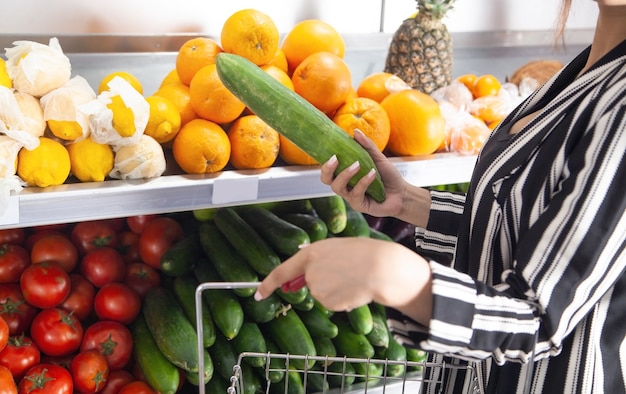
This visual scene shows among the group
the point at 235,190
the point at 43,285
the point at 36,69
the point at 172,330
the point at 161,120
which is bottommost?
the point at 172,330

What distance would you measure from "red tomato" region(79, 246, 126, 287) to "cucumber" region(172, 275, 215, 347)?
0.49 ft

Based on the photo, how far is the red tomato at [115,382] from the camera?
147 centimetres

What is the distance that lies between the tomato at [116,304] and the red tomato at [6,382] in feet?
0.82

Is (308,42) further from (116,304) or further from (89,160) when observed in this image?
(116,304)

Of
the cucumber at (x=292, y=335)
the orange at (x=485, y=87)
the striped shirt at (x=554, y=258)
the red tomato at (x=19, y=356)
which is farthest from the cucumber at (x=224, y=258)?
the orange at (x=485, y=87)

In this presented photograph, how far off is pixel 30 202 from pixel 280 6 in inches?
45.0

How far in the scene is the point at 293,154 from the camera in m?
1.39

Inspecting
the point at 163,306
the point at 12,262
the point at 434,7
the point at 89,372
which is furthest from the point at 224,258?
the point at 434,7

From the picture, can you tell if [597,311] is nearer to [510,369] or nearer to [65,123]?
[510,369]

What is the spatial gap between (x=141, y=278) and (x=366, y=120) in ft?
2.25

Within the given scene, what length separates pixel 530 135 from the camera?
888 mm

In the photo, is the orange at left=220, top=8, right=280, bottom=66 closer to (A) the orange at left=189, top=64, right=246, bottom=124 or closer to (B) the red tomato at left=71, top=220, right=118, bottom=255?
(A) the orange at left=189, top=64, right=246, bottom=124

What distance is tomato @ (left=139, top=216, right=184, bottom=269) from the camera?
1.61 m

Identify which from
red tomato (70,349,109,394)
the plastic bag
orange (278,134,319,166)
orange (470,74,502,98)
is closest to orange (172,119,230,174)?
orange (278,134,319,166)
